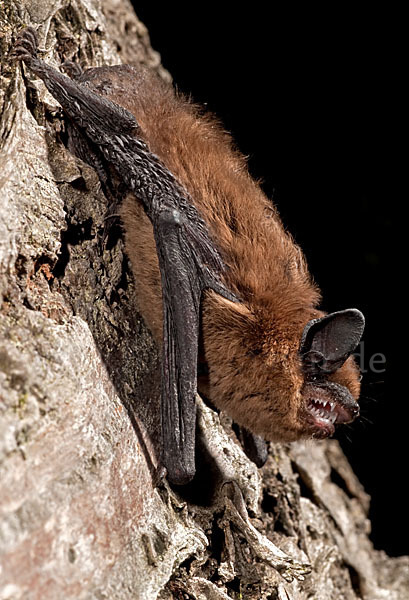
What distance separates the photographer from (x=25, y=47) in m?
2.36

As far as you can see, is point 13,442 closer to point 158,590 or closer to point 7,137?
point 158,590

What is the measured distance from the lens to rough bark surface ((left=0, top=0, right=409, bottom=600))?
1626 millimetres

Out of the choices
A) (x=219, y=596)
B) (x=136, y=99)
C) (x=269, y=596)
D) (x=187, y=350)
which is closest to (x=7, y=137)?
(x=136, y=99)

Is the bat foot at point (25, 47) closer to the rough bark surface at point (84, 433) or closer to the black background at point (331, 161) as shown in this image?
the rough bark surface at point (84, 433)

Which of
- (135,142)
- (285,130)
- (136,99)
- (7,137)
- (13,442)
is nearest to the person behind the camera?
(13,442)

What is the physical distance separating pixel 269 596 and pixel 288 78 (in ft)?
14.3

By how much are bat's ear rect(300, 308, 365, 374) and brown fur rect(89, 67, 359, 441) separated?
0.19ft

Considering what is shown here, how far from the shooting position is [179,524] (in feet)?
7.27

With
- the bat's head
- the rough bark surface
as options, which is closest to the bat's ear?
the bat's head

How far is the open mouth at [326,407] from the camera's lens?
259cm

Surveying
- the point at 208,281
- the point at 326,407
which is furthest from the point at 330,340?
the point at 208,281

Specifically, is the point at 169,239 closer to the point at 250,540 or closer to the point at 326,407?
the point at 326,407

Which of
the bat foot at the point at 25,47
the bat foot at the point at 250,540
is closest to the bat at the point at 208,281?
the bat foot at the point at 25,47

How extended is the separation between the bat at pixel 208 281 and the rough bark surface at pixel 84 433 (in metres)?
0.10
